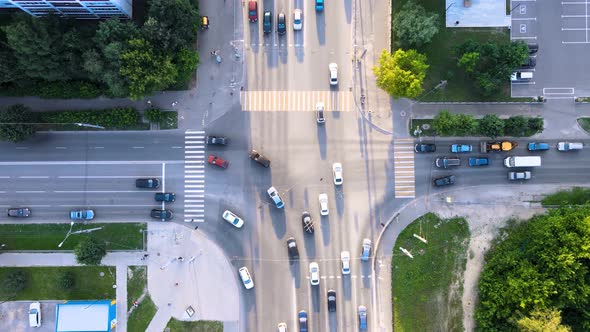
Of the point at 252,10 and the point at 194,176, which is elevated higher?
the point at 252,10

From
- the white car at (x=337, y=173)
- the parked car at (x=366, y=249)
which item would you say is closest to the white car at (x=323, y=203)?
the white car at (x=337, y=173)

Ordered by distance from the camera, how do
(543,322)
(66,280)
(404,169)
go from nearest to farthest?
(543,322)
(66,280)
(404,169)

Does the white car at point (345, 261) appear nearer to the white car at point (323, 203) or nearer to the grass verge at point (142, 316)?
the white car at point (323, 203)

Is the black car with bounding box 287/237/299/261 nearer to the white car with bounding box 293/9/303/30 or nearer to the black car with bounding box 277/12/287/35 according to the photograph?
the black car with bounding box 277/12/287/35

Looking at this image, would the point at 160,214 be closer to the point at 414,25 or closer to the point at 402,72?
the point at 402,72

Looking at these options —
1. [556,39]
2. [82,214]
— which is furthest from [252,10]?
[556,39]

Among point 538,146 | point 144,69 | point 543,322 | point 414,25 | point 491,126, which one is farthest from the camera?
point 538,146

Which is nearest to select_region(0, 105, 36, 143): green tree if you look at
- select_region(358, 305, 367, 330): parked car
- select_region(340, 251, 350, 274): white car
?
select_region(340, 251, 350, 274): white car
